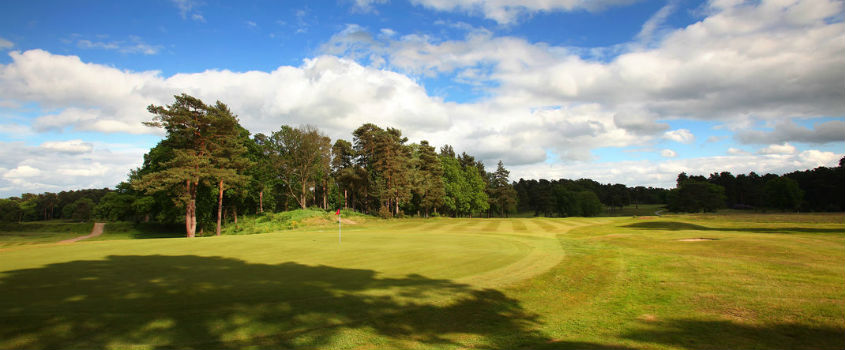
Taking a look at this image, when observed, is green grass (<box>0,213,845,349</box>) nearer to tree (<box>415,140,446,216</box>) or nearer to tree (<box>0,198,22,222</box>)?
tree (<box>415,140,446,216</box>)

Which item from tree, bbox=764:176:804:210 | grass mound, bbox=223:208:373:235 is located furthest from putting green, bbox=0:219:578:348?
tree, bbox=764:176:804:210

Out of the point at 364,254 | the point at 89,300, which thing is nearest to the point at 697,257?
the point at 364,254

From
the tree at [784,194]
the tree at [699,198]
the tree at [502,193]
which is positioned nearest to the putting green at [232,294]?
the tree at [502,193]

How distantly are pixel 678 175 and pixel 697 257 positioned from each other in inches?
6343

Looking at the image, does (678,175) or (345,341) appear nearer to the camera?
(345,341)

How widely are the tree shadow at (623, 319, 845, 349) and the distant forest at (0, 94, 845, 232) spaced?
37453mm

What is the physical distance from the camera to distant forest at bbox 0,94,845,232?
116ft

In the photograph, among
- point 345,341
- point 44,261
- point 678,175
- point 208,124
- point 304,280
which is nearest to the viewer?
point 345,341

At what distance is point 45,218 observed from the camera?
4808 inches

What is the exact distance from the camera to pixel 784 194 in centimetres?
8706

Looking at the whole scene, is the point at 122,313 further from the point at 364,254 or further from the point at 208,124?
the point at 208,124

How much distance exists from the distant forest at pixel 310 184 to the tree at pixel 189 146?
0.10 meters

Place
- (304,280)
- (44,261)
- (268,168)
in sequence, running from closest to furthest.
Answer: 1. (304,280)
2. (44,261)
3. (268,168)

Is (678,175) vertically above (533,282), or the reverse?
(678,175)
